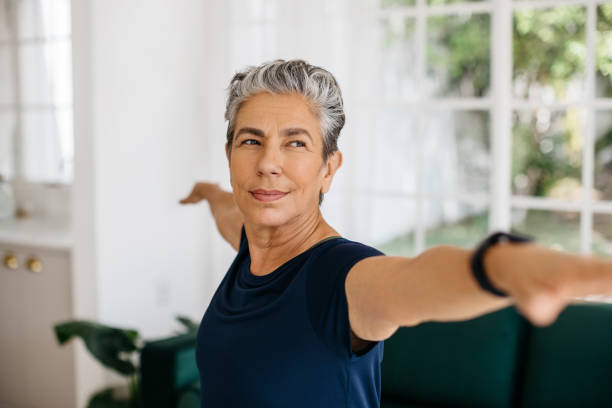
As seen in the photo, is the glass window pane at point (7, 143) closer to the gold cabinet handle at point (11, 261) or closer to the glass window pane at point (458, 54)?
the gold cabinet handle at point (11, 261)

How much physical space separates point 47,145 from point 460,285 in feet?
11.6

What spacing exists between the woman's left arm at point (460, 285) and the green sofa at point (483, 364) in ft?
5.15

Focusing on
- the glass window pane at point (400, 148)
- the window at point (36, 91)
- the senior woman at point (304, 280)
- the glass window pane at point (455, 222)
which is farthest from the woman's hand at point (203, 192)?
the glass window pane at point (455, 222)

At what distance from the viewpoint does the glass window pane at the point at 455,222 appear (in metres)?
7.89

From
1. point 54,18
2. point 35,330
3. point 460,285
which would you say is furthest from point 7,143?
point 460,285

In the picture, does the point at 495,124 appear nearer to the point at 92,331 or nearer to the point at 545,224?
the point at 92,331

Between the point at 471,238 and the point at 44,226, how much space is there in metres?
6.11

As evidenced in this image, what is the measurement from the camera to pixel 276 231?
106 centimetres

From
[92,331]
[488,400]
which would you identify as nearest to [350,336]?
[488,400]

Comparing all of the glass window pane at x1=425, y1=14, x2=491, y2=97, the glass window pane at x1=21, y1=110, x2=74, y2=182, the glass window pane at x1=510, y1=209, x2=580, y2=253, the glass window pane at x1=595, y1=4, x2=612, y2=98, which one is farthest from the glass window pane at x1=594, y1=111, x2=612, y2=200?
the glass window pane at x1=21, y1=110, x2=74, y2=182

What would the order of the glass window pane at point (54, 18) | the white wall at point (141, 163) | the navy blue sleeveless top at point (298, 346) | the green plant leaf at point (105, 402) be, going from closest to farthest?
the navy blue sleeveless top at point (298, 346) < the green plant leaf at point (105, 402) < the white wall at point (141, 163) < the glass window pane at point (54, 18)

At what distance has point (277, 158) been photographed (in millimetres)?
987

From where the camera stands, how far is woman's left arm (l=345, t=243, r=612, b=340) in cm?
50

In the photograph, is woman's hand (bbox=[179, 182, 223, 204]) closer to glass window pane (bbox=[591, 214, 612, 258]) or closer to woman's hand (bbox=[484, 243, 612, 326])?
woman's hand (bbox=[484, 243, 612, 326])
